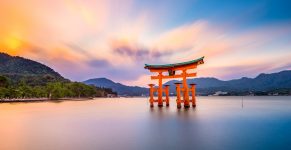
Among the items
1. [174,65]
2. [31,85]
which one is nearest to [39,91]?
[31,85]

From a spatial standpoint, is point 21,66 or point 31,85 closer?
point 31,85

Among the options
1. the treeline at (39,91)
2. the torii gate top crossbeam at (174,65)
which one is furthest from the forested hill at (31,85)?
the torii gate top crossbeam at (174,65)

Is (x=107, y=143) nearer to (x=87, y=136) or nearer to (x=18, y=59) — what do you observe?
(x=87, y=136)

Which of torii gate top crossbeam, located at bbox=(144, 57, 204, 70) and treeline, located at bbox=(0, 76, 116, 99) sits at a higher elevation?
torii gate top crossbeam, located at bbox=(144, 57, 204, 70)

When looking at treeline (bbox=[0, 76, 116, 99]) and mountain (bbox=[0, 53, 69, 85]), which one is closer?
treeline (bbox=[0, 76, 116, 99])

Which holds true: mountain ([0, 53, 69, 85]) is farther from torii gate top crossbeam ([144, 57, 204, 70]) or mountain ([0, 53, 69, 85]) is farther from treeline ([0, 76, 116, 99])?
torii gate top crossbeam ([144, 57, 204, 70])

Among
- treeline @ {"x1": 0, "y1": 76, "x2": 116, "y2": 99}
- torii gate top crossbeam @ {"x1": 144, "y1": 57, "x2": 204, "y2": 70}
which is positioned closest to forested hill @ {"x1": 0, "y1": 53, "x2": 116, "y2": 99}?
treeline @ {"x1": 0, "y1": 76, "x2": 116, "y2": 99}

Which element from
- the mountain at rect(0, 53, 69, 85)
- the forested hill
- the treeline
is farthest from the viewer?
the mountain at rect(0, 53, 69, 85)

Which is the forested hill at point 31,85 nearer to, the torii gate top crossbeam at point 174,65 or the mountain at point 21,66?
the mountain at point 21,66

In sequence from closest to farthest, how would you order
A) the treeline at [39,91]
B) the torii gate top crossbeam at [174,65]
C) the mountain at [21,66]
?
1. the torii gate top crossbeam at [174,65]
2. the treeline at [39,91]
3. the mountain at [21,66]

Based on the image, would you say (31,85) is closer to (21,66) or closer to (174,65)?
(21,66)

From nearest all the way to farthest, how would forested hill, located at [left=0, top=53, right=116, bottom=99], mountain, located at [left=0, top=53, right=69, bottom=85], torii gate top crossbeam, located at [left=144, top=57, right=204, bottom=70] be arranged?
torii gate top crossbeam, located at [left=144, top=57, right=204, bottom=70]
forested hill, located at [left=0, top=53, right=116, bottom=99]
mountain, located at [left=0, top=53, right=69, bottom=85]

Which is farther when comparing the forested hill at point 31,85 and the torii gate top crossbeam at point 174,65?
the forested hill at point 31,85

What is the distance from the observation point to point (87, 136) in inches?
557
